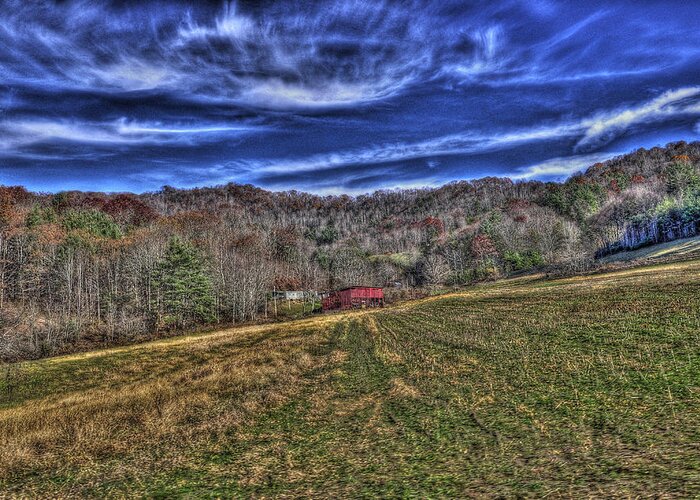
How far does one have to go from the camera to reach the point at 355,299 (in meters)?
99.8

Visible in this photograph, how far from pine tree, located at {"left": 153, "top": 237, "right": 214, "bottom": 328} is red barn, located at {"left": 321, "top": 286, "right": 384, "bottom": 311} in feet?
92.5

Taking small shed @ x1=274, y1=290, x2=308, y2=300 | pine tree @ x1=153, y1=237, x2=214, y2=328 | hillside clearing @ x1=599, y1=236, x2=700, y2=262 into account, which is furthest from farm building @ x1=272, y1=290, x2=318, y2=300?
hillside clearing @ x1=599, y1=236, x2=700, y2=262

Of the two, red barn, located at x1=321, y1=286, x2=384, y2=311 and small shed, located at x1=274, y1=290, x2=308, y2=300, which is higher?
small shed, located at x1=274, y1=290, x2=308, y2=300

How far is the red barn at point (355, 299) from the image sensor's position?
9919 centimetres

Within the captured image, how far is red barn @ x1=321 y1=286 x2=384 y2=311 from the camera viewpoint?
99.2 m

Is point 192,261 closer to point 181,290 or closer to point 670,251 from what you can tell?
point 181,290

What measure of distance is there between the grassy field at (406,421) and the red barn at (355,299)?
65.0 meters

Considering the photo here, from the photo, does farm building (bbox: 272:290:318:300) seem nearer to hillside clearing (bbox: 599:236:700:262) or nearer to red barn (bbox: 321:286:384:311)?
red barn (bbox: 321:286:384:311)

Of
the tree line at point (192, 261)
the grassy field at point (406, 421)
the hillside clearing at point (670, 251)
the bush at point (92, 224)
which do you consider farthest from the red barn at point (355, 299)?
the bush at point (92, 224)

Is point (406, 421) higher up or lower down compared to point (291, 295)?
lower down

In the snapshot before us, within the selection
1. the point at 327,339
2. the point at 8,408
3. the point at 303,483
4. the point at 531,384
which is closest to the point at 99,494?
the point at 303,483

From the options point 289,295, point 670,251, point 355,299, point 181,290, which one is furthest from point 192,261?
point 670,251

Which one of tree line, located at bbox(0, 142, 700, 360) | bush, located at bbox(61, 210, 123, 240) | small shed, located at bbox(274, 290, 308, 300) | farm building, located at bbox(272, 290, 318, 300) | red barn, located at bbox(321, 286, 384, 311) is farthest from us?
small shed, located at bbox(274, 290, 308, 300)

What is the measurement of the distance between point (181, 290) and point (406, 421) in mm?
73629
